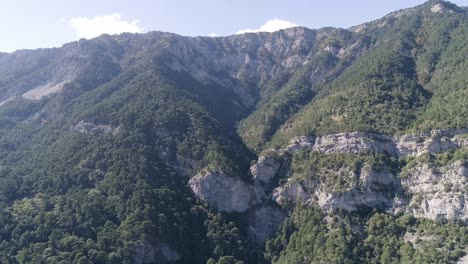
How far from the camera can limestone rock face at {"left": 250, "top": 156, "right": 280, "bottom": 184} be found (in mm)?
184750

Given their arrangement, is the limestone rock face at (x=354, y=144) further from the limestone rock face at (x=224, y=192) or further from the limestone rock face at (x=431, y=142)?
the limestone rock face at (x=224, y=192)

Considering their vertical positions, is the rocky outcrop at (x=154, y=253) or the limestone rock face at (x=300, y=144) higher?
the limestone rock face at (x=300, y=144)

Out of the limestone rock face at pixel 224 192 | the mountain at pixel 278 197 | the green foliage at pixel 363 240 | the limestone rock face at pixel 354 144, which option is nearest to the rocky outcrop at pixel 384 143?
the limestone rock face at pixel 354 144

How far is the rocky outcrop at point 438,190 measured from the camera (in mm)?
140250

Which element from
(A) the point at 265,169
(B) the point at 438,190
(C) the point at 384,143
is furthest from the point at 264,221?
(B) the point at 438,190

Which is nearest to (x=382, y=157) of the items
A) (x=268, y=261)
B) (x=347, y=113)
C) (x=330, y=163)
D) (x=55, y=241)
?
(x=330, y=163)

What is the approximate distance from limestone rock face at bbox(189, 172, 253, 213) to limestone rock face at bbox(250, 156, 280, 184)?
6.62 m

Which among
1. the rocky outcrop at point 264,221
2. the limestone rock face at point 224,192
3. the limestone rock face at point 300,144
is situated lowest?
the rocky outcrop at point 264,221

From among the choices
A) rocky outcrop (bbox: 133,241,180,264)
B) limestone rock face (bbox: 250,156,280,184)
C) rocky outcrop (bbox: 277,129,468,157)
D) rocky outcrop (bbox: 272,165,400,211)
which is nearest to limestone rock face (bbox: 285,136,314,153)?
rocky outcrop (bbox: 277,129,468,157)

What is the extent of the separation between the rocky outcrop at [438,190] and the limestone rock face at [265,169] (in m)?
48.6

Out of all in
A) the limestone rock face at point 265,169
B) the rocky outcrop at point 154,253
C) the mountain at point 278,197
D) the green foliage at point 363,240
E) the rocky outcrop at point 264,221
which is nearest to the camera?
the green foliage at point 363,240

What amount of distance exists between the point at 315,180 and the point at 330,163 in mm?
8367

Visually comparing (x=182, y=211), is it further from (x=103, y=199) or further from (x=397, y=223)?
(x=397, y=223)

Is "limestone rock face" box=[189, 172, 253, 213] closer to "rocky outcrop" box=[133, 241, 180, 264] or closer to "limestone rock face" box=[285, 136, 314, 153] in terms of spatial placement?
"limestone rock face" box=[285, 136, 314, 153]
